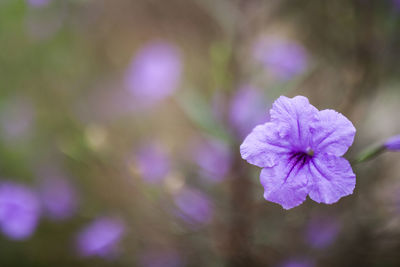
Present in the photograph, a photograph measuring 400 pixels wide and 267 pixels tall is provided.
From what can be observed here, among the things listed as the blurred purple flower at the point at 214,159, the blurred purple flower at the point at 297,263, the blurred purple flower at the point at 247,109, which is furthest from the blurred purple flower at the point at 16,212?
the blurred purple flower at the point at 297,263

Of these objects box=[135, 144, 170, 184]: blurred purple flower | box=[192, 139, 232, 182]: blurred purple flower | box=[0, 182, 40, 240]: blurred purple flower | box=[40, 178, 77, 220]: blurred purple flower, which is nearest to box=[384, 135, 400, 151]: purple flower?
box=[192, 139, 232, 182]: blurred purple flower

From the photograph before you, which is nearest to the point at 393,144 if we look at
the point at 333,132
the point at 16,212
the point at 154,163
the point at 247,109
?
the point at 333,132

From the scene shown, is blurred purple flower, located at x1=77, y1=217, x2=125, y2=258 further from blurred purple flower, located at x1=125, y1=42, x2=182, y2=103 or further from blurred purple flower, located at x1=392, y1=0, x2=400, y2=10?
blurred purple flower, located at x1=392, y1=0, x2=400, y2=10

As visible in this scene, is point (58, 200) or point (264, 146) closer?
point (264, 146)

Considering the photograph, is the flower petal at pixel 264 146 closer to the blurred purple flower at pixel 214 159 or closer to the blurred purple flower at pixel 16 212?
the blurred purple flower at pixel 214 159

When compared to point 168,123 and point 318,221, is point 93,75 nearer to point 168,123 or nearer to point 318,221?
point 168,123

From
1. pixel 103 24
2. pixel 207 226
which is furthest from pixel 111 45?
pixel 207 226

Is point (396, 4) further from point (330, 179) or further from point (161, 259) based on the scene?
point (161, 259)
